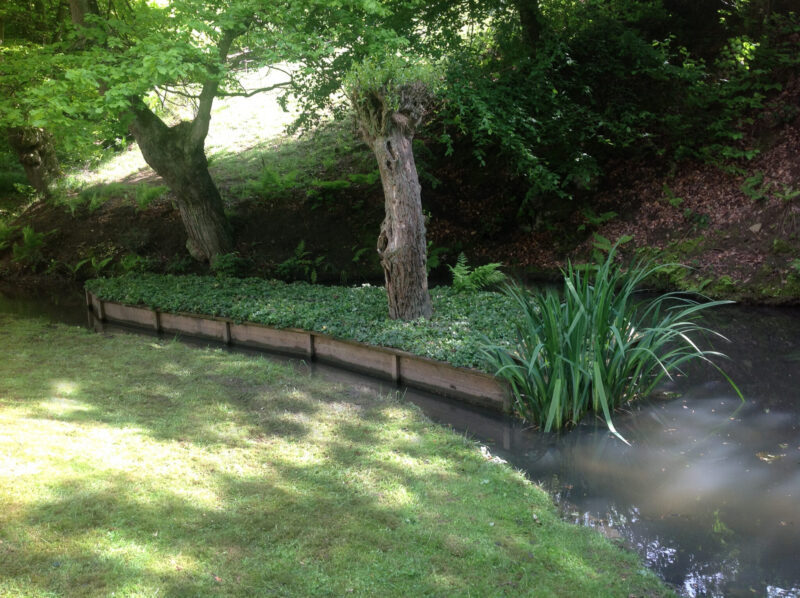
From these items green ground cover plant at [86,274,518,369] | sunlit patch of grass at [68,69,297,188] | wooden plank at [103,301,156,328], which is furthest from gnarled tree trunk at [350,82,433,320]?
sunlit patch of grass at [68,69,297,188]

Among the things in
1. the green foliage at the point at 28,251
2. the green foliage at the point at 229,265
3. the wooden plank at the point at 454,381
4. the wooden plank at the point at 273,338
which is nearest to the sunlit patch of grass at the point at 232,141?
the green foliage at the point at 28,251

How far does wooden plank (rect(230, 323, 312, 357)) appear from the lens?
25.2 feet

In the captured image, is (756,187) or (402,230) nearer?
(402,230)

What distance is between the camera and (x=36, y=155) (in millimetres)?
15938

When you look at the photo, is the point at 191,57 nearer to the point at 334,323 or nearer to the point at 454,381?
the point at 334,323

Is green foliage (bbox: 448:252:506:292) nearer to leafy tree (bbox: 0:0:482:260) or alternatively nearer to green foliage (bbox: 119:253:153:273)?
leafy tree (bbox: 0:0:482:260)

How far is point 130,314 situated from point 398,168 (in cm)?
532

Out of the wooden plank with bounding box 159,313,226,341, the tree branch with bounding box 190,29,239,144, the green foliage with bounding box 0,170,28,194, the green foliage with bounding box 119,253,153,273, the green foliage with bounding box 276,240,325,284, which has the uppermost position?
the tree branch with bounding box 190,29,239,144

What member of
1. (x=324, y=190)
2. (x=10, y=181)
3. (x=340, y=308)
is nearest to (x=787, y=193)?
(x=340, y=308)

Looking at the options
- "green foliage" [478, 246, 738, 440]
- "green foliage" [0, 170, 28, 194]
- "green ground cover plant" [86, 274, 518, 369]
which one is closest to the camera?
"green foliage" [478, 246, 738, 440]

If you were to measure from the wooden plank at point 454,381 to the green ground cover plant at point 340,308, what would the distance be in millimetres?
110

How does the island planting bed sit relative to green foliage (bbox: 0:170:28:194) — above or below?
below

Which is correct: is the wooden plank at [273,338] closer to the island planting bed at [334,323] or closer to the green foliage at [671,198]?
the island planting bed at [334,323]

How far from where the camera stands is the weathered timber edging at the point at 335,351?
19.5 ft
